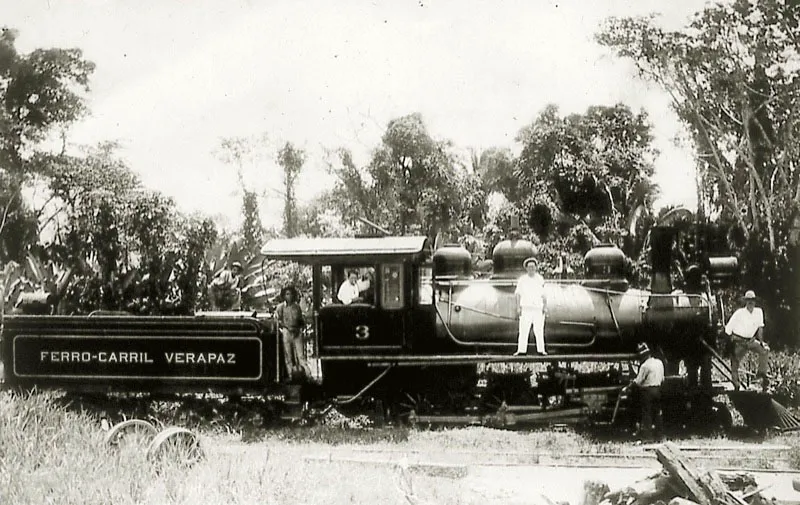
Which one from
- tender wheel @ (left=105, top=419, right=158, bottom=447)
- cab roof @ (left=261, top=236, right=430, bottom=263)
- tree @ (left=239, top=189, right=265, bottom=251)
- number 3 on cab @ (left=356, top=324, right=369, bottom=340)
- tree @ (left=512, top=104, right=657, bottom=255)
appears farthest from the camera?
number 3 on cab @ (left=356, top=324, right=369, bottom=340)

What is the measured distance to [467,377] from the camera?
20.7 feet

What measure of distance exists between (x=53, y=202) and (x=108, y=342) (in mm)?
1212

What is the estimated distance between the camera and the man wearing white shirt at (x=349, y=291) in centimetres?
615

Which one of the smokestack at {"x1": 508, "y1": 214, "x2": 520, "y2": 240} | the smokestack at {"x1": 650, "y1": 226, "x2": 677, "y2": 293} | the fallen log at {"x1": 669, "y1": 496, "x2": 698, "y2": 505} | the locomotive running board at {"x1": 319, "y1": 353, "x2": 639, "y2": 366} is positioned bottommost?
the fallen log at {"x1": 669, "y1": 496, "x2": 698, "y2": 505}

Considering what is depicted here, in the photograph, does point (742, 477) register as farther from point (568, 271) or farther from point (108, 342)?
point (108, 342)

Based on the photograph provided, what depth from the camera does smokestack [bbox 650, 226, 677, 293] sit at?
569cm

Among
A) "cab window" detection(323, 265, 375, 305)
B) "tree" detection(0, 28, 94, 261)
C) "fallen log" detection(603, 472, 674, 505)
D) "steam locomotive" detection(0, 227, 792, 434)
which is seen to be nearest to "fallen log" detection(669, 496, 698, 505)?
"fallen log" detection(603, 472, 674, 505)

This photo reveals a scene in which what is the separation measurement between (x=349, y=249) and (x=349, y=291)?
16.1 inches

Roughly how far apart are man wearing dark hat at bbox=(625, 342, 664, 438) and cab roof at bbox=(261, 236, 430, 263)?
1939 millimetres

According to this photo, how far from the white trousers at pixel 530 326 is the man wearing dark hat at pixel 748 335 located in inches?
54.4

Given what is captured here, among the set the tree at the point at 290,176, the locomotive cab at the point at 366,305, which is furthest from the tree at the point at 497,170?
the tree at the point at 290,176

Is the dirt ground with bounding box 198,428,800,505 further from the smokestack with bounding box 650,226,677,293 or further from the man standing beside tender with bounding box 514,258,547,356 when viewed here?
the smokestack with bounding box 650,226,677,293

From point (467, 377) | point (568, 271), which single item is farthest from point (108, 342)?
point (568, 271)

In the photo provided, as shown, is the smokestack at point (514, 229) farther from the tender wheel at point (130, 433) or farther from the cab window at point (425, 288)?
the tender wheel at point (130, 433)
